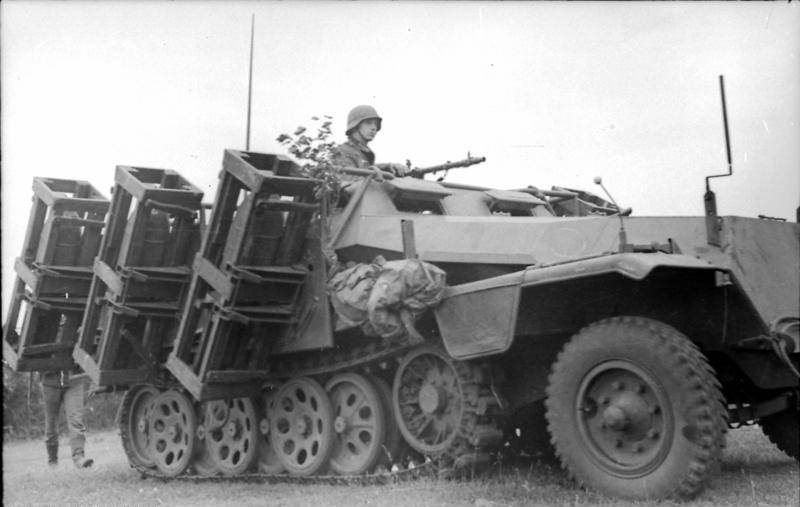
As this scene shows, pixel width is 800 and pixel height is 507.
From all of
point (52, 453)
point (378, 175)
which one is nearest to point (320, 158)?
point (378, 175)

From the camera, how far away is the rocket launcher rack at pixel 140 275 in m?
7.60

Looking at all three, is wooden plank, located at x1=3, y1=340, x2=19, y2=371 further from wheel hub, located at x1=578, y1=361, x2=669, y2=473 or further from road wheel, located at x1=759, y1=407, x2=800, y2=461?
road wheel, located at x1=759, y1=407, x2=800, y2=461

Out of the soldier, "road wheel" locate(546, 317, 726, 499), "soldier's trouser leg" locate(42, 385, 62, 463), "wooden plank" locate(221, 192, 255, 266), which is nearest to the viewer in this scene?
"road wheel" locate(546, 317, 726, 499)

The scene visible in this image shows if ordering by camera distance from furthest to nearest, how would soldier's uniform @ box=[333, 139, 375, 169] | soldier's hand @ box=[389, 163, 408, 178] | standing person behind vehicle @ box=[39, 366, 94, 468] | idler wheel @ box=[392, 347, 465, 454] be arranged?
standing person behind vehicle @ box=[39, 366, 94, 468], soldier's uniform @ box=[333, 139, 375, 169], soldier's hand @ box=[389, 163, 408, 178], idler wheel @ box=[392, 347, 465, 454]

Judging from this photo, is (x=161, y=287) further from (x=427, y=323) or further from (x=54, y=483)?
(x=427, y=323)

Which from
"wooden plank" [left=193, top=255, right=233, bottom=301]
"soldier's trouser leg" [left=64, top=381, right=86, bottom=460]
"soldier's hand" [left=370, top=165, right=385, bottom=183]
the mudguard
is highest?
"soldier's hand" [left=370, top=165, right=385, bottom=183]

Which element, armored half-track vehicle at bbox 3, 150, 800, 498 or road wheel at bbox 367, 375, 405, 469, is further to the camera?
road wheel at bbox 367, 375, 405, 469

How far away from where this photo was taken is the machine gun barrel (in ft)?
26.9

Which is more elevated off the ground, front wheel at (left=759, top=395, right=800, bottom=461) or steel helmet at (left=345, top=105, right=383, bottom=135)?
steel helmet at (left=345, top=105, right=383, bottom=135)

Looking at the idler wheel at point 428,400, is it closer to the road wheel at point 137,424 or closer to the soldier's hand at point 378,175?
the soldier's hand at point 378,175

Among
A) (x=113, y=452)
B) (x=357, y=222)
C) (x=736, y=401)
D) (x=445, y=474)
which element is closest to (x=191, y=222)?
(x=357, y=222)

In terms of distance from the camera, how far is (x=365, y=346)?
7.00 meters

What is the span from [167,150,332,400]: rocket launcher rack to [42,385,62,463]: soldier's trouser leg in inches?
112

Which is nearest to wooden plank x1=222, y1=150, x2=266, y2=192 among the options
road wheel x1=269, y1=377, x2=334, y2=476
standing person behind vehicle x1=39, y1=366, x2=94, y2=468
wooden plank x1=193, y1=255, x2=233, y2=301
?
wooden plank x1=193, y1=255, x2=233, y2=301
